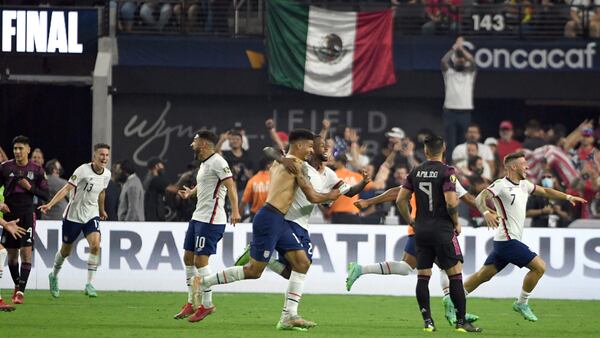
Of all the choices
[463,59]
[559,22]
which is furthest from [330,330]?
[559,22]

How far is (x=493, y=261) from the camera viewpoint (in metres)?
18.0

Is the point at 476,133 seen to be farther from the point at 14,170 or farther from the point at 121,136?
the point at 14,170

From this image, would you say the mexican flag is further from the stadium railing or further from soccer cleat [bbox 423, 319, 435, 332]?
soccer cleat [bbox 423, 319, 435, 332]

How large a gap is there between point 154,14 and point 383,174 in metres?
7.17

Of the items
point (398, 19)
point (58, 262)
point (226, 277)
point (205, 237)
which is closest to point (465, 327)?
point (226, 277)

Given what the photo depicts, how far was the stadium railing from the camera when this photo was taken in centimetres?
3041

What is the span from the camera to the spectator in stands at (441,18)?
30.4 metres

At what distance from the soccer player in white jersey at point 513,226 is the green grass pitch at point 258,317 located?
0.60 meters

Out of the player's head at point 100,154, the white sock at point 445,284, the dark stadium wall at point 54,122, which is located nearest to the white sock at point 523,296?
the white sock at point 445,284

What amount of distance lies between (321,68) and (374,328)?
46.5 feet

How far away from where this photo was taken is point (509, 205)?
712 inches

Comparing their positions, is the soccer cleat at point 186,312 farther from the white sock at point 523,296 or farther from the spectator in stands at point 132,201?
the spectator in stands at point 132,201

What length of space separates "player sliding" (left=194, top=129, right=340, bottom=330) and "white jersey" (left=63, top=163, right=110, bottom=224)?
633 cm

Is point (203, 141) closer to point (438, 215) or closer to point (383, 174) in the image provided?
point (438, 215)
